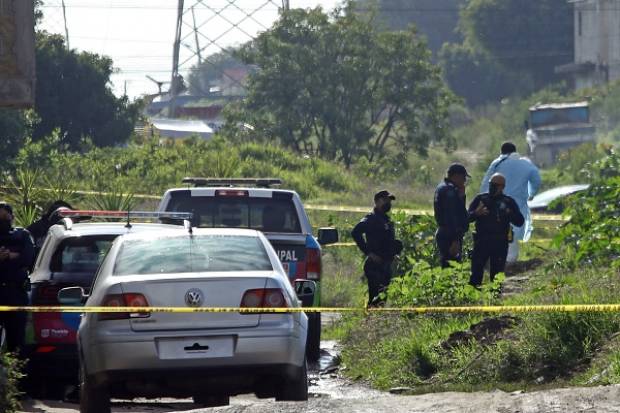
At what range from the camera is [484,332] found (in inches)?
484

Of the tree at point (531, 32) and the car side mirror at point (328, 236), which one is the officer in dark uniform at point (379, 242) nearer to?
the car side mirror at point (328, 236)

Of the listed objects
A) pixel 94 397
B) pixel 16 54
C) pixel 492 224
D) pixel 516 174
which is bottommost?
pixel 94 397

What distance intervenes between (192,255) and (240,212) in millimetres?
4985

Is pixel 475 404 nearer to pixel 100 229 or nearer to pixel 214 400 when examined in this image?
pixel 214 400

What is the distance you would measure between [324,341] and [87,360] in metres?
7.48

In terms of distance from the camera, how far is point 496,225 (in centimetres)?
1519

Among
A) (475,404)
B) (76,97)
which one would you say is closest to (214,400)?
(475,404)

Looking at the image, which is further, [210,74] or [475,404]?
[210,74]

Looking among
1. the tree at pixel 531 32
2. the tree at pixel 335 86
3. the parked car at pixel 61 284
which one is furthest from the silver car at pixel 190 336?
the tree at pixel 531 32

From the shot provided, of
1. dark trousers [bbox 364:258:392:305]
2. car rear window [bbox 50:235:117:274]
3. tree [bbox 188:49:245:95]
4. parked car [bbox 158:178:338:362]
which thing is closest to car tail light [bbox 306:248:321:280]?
parked car [bbox 158:178:338:362]

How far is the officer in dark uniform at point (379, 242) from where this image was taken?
16016 mm

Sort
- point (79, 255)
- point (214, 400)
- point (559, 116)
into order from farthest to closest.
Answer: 1. point (559, 116)
2. point (79, 255)
3. point (214, 400)

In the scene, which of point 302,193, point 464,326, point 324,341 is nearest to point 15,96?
point 324,341

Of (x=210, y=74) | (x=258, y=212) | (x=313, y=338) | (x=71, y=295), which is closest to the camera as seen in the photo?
(x=71, y=295)
